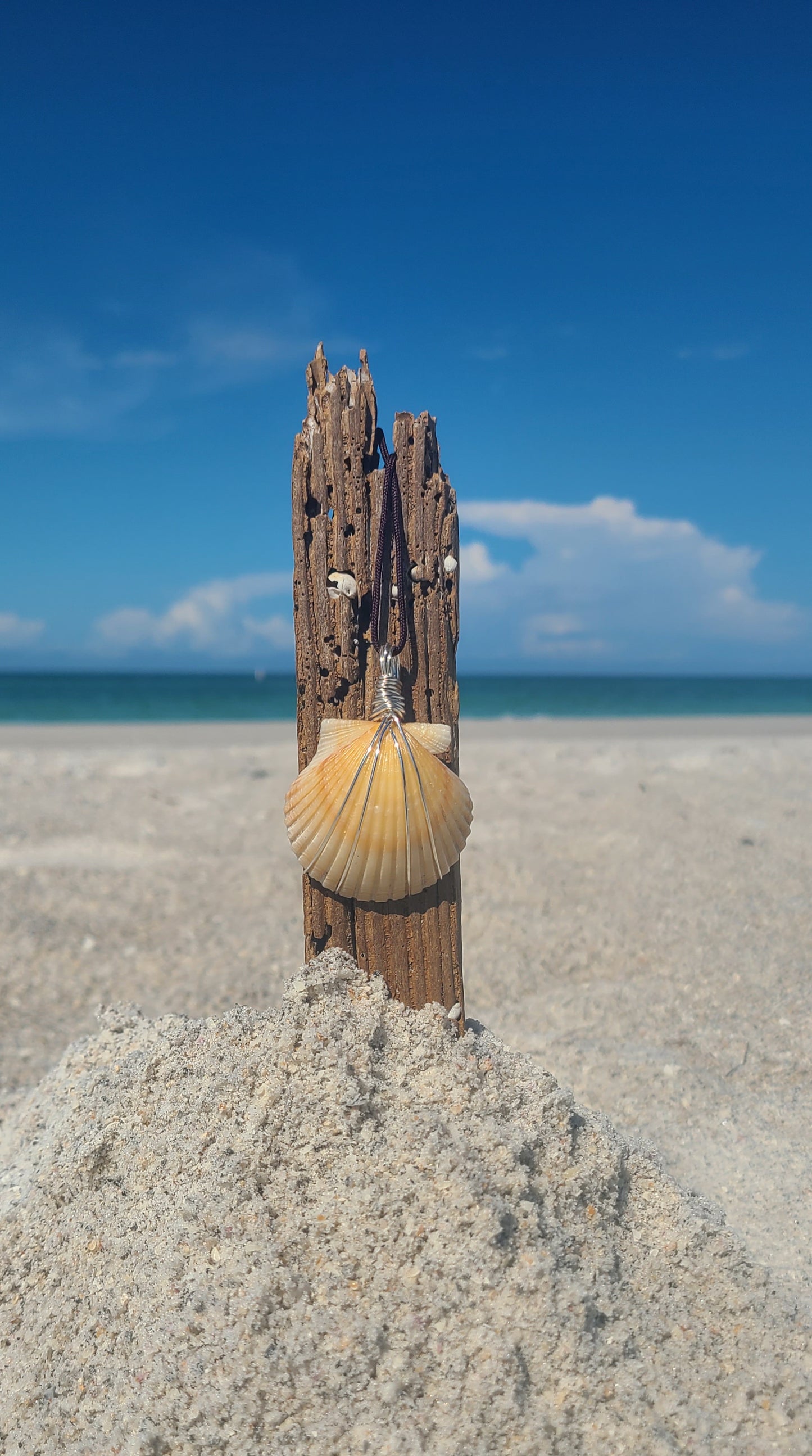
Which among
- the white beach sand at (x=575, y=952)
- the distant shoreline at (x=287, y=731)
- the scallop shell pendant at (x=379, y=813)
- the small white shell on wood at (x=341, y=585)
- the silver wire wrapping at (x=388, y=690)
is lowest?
the white beach sand at (x=575, y=952)

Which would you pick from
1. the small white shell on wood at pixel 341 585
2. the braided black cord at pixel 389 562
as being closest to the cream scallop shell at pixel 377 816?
the braided black cord at pixel 389 562

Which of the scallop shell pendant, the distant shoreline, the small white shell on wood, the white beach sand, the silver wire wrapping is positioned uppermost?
the small white shell on wood

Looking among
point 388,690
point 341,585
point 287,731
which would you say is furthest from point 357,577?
point 287,731

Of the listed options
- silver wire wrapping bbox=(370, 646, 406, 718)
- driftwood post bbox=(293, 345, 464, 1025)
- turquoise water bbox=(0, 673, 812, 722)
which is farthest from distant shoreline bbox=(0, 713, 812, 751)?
silver wire wrapping bbox=(370, 646, 406, 718)

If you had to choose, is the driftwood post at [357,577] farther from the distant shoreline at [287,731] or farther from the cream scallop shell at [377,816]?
the distant shoreline at [287,731]

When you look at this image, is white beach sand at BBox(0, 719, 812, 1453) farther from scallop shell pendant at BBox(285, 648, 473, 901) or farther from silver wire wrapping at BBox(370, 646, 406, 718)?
silver wire wrapping at BBox(370, 646, 406, 718)

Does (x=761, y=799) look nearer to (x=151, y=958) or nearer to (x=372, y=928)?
(x=151, y=958)
